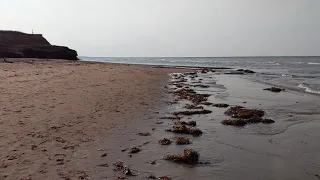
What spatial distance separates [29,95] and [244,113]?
897cm

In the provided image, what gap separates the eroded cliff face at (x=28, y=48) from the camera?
54.6 m

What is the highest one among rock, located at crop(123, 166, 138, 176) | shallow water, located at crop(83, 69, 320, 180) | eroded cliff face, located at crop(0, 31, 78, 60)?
eroded cliff face, located at crop(0, 31, 78, 60)

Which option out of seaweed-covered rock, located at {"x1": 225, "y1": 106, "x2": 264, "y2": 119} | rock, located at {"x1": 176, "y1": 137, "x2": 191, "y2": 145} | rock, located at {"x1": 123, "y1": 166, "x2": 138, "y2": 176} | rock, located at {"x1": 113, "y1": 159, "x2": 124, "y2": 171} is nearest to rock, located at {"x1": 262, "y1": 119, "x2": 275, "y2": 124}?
seaweed-covered rock, located at {"x1": 225, "y1": 106, "x2": 264, "y2": 119}

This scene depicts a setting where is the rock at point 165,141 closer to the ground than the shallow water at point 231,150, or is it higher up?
higher up

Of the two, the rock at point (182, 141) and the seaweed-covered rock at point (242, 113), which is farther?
the seaweed-covered rock at point (242, 113)

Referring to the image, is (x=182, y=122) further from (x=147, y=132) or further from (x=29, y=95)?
(x=29, y=95)

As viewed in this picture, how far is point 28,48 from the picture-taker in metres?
A: 59.2

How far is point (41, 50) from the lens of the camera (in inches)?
2408

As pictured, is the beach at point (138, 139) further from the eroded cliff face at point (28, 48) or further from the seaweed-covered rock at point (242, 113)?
the eroded cliff face at point (28, 48)

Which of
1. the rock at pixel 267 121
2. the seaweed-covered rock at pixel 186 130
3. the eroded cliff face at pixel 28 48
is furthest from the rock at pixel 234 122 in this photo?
the eroded cliff face at pixel 28 48

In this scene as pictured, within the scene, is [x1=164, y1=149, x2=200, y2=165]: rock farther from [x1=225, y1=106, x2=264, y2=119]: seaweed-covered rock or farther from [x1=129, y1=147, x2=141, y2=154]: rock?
[x1=225, y1=106, x2=264, y2=119]: seaweed-covered rock

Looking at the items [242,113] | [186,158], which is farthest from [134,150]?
[242,113]

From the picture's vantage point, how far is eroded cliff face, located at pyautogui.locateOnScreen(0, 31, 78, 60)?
54.6m

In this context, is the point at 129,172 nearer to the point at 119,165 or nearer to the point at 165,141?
the point at 119,165
